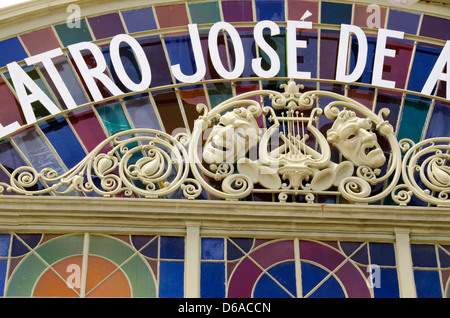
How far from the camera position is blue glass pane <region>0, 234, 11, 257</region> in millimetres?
18844

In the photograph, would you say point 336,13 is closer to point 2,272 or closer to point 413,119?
point 413,119

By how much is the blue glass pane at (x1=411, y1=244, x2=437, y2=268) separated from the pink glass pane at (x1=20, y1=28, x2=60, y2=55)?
7362mm

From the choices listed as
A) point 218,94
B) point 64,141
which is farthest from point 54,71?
point 218,94

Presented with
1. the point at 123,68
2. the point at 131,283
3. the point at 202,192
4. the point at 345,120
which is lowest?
the point at 131,283

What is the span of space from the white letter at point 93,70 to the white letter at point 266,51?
2483mm

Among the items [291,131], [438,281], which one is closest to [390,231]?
[438,281]

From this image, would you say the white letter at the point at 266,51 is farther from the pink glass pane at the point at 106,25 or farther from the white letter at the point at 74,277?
the white letter at the point at 74,277

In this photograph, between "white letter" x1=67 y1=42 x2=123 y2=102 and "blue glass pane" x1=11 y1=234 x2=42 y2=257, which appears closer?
"blue glass pane" x1=11 y1=234 x2=42 y2=257

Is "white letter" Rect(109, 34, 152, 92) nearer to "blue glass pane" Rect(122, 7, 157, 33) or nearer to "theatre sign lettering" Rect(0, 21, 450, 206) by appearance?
"theatre sign lettering" Rect(0, 21, 450, 206)

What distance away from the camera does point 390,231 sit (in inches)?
763

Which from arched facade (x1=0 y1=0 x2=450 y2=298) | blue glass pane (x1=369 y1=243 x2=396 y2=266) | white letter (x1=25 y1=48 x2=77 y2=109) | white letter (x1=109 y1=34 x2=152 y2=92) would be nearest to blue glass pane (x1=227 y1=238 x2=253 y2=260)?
arched facade (x1=0 y1=0 x2=450 y2=298)

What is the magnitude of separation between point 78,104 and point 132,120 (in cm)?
99

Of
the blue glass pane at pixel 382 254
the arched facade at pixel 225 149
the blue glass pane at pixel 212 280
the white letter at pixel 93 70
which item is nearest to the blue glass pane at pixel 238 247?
the arched facade at pixel 225 149

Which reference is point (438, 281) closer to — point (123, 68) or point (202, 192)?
point (202, 192)
